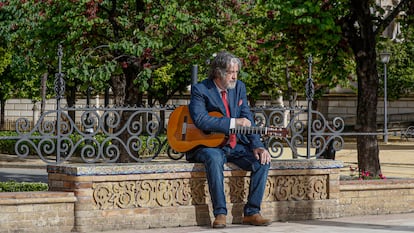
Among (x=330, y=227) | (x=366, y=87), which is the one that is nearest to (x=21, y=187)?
(x=366, y=87)

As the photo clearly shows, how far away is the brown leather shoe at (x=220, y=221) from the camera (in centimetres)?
1149

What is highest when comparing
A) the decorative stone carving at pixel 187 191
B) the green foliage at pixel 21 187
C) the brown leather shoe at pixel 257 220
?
the decorative stone carving at pixel 187 191

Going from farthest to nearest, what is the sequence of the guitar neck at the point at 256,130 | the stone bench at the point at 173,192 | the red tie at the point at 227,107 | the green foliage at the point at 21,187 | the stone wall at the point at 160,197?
1. the green foliage at the point at 21,187
2. the red tie at the point at 227,107
3. the guitar neck at the point at 256,130
4. the stone bench at the point at 173,192
5. the stone wall at the point at 160,197

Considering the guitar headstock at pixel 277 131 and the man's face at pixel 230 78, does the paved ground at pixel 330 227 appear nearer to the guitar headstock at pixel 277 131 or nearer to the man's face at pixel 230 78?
the guitar headstock at pixel 277 131

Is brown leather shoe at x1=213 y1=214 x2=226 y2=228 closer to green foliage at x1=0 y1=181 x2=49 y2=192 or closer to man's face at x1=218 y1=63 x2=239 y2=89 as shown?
man's face at x1=218 y1=63 x2=239 y2=89

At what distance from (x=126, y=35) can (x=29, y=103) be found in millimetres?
44746

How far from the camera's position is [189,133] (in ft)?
38.8

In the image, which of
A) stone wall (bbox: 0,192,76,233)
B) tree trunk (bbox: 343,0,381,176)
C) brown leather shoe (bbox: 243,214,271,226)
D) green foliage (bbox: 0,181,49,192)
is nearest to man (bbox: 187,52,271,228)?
brown leather shoe (bbox: 243,214,271,226)

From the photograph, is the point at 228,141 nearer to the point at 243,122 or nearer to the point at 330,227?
the point at 243,122

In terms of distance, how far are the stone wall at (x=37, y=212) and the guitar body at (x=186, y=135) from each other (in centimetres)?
141

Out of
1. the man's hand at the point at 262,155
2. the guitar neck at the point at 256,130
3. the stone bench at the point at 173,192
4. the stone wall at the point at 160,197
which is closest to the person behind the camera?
the stone wall at the point at 160,197

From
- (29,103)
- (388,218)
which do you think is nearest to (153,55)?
(388,218)

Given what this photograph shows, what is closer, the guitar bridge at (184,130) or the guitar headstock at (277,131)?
the guitar headstock at (277,131)

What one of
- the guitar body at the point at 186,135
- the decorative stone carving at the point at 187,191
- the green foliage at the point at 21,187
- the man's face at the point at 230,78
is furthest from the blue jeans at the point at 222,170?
the green foliage at the point at 21,187
